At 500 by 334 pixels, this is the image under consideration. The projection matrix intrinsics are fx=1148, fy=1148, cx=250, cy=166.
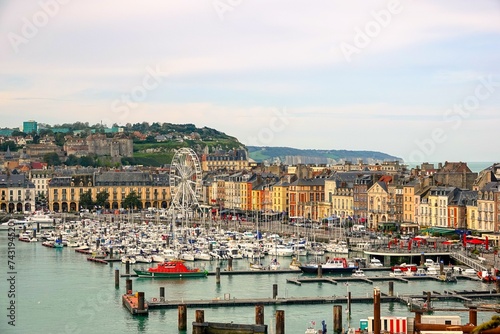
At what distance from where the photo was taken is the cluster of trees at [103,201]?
73.9 m

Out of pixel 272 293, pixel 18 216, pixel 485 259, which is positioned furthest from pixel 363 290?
pixel 18 216

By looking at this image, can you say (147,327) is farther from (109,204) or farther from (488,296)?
(109,204)

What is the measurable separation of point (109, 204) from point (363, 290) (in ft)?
139

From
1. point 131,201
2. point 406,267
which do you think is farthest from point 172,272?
point 131,201

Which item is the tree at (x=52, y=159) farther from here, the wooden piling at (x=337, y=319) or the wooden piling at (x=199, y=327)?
the wooden piling at (x=199, y=327)

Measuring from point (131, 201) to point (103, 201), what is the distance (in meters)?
1.84

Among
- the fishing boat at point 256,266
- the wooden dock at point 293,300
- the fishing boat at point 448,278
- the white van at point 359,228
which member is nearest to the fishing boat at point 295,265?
the fishing boat at point 256,266

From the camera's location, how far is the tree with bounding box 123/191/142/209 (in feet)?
245

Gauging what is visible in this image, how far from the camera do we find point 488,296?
3278 centimetres

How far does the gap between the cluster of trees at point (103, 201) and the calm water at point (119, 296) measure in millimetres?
28923

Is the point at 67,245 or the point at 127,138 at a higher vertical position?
the point at 127,138

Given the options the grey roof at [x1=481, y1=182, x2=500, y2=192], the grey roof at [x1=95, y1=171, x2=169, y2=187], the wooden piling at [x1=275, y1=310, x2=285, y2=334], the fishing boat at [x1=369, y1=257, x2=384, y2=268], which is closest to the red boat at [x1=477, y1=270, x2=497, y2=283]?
the fishing boat at [x1=369, y1=257, x2=384, y2=268]

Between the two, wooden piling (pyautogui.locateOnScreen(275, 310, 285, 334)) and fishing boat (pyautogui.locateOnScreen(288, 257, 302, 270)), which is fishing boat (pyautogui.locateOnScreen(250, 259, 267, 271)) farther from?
wooden piling (pyautogui.locateOnScreen(275, 310, 285, 334))

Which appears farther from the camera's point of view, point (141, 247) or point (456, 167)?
point (456, 167)
